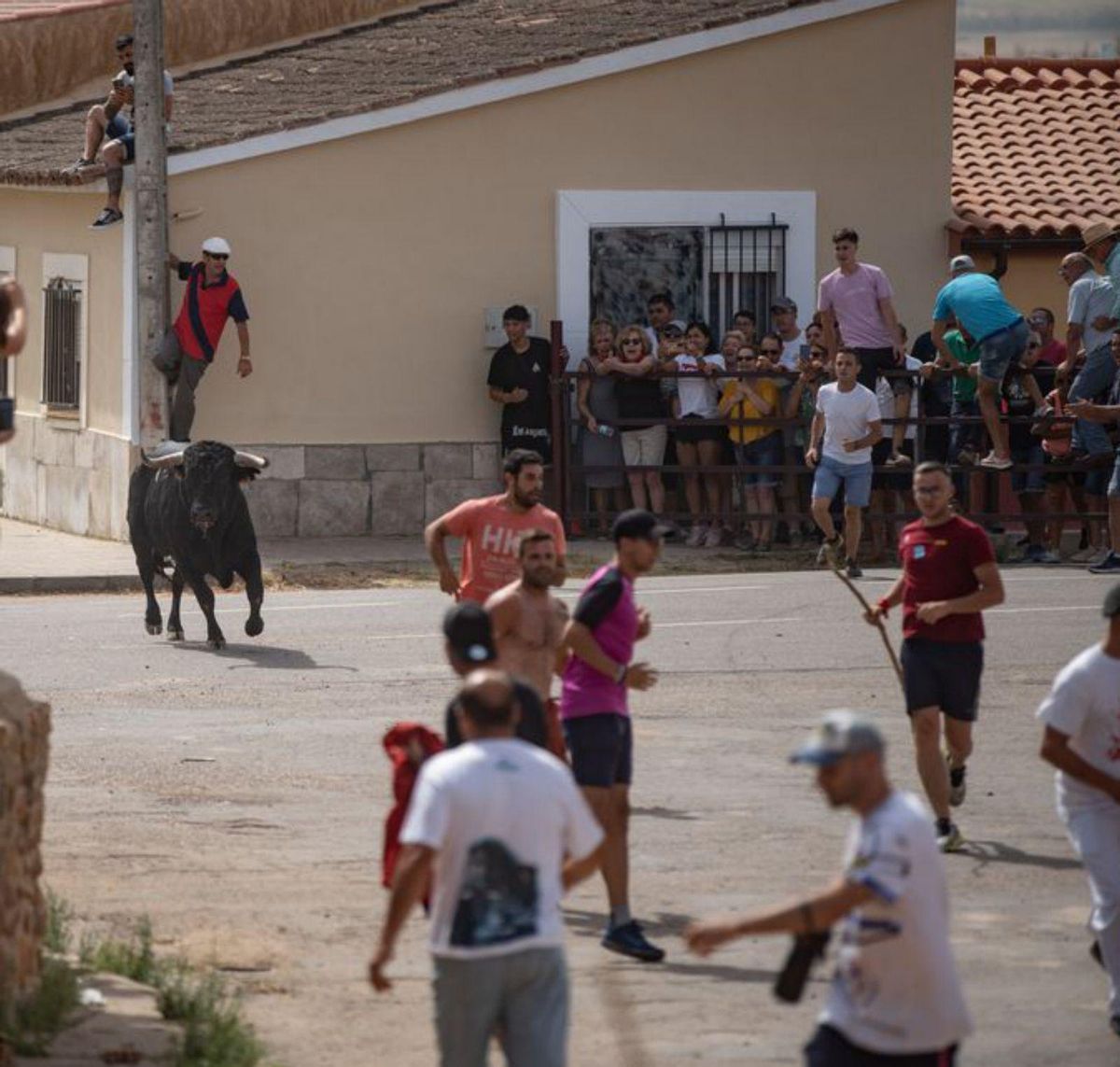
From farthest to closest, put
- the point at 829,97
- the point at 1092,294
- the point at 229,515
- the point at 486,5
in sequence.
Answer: the point at 486,5, the point at 829,97, the point at 1092,294, the point at 229,515

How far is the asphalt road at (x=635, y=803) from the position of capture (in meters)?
9.77

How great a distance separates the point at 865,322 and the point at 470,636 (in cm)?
1512

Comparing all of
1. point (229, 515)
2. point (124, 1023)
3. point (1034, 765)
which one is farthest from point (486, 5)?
point (124, 1023)

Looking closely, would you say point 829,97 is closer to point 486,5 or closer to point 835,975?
point 486,5

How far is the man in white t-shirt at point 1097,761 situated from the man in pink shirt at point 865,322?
13.6 m

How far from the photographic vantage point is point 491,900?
720cm

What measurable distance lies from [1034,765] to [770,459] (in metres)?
8.95

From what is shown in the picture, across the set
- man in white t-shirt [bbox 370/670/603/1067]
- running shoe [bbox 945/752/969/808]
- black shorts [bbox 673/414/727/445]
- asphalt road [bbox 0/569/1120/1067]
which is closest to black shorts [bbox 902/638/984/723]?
running shoe [bbox 945/752/969/808]

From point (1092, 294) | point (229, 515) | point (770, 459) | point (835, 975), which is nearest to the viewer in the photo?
point (835, 975)

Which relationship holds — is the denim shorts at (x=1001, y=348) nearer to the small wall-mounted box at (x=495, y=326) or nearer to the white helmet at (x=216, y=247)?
the small wall-mounted box at (x=495, y=326)

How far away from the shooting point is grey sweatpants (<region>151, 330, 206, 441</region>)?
75.5ft

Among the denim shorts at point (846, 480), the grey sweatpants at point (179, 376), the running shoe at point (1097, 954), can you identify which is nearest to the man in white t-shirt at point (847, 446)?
the denim shorts at point (846, 480)

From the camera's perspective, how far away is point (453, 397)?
79.9ft

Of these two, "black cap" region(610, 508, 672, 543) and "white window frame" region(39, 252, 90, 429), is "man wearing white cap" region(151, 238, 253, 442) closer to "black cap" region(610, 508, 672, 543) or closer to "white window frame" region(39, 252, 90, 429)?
"white window frame" region(39, 252, 90, 429)
